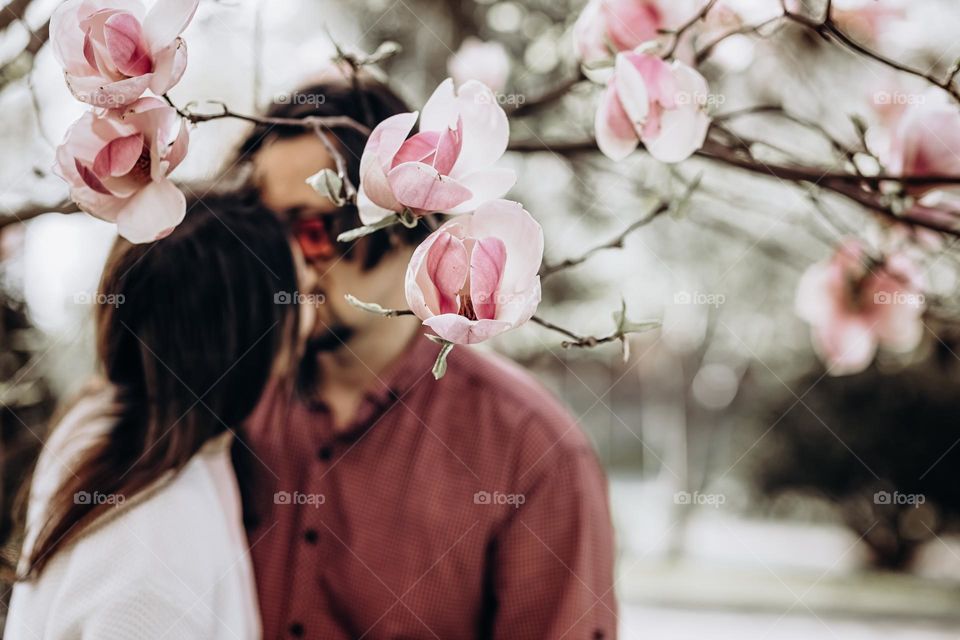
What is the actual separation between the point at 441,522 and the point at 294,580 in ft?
0.49

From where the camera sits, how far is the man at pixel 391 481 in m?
0.79

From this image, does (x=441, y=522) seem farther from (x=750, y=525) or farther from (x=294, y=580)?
(x=750, y=525)

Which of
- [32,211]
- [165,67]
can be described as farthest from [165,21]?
[32,211]

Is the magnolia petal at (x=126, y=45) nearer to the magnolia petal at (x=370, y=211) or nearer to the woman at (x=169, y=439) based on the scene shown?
the magnolia petal at (x=370, y=211)

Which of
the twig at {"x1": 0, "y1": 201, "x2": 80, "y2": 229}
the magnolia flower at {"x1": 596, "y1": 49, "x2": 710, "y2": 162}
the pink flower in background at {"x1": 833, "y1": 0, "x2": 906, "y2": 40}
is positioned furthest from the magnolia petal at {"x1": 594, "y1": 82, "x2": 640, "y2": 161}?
the pink flower in background at {"x1": 833, "y1": 0, "x2": 906, "y2": 40}

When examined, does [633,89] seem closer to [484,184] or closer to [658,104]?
[658,104]

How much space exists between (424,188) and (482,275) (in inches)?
2.1

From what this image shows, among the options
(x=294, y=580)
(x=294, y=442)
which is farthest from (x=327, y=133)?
(x=294, y=580)

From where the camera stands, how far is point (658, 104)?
22.0 inches

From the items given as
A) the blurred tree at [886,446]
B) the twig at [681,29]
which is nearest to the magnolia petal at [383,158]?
the twig at [681,29]

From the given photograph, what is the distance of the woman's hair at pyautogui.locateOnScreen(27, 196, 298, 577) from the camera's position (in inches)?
29.7

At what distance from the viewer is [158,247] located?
77 centimetres

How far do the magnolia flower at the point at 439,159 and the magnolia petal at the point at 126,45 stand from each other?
13 centimetres

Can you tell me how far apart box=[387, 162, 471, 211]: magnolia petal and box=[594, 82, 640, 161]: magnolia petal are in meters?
0.16
